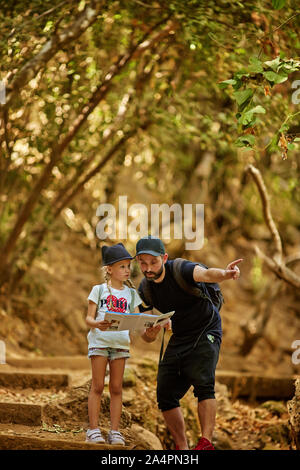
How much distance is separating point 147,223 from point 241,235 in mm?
4595

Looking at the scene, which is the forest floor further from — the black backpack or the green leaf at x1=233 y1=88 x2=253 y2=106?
the green leaf at x1=233 y1=88 x2=253 y2=106

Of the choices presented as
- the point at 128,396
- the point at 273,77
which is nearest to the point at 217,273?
the point at 273,77

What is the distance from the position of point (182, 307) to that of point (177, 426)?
3.08ft

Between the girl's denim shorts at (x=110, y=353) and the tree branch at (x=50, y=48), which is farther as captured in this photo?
the tree branch at (x=50, y=48)

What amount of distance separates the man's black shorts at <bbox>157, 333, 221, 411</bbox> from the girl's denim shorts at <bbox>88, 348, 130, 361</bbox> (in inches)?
13.1

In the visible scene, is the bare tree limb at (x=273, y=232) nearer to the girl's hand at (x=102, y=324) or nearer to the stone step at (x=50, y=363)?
the stone step at (x=50, y=363)

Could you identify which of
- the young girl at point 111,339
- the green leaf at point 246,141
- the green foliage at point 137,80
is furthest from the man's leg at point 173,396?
the green foliage at point 137,80

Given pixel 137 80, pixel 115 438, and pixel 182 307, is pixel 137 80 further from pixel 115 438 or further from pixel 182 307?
pixel 115 438

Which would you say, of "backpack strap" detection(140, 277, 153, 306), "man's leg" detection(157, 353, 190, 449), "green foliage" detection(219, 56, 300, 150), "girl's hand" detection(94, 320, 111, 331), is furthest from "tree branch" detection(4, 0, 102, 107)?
"man's leg" detection(157, 353, 190, 449)

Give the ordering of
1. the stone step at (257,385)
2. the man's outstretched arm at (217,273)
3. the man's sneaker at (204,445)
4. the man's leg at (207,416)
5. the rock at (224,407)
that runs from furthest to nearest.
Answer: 1. the stone step at (257,385)
2. the rock at (224,407)
3. the man's leg at (207,416)
4. the man's sneaker at (204,445)
5. the man's outstretched arm at (217,273)

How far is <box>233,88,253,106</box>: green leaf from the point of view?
5168 millimetres

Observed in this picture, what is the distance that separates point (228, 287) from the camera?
1780 centimetres

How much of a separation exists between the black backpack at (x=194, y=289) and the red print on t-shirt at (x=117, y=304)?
0.63 ft

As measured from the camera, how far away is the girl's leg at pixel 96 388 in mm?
4898
